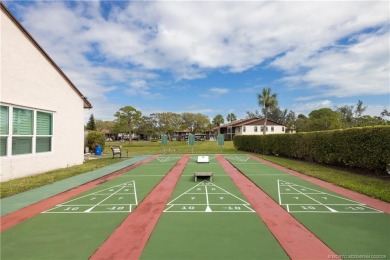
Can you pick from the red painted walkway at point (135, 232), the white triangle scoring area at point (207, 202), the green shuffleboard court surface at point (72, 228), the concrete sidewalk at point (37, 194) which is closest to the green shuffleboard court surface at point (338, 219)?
the white triangle scoring area at point (207, 202)

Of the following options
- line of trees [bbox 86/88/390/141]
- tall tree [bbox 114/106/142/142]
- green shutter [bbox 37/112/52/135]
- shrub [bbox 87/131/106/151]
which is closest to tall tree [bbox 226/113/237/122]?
line of trees [bbox 86/88/390/141]

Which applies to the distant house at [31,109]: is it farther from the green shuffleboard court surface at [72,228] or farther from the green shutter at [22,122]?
the green shuffleboard court surface at [72,228]

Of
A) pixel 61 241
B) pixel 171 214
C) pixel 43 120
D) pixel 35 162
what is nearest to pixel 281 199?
A: pixel 171 214

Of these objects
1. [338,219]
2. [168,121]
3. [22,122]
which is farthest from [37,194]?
[168,121]

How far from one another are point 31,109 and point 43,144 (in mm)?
2010

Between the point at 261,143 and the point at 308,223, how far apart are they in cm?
2460

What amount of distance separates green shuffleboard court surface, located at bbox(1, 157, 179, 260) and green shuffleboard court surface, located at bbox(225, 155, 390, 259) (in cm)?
410

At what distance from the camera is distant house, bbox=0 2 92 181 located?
1124cm

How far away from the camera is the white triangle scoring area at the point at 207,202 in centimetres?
710

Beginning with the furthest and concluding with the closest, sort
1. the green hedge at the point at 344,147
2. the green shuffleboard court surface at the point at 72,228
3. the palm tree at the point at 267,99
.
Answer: the palm tree at the point at 267,99 → the green hedge at the point at 344,147 → the green shuffleboard court surface at the point at 72,228

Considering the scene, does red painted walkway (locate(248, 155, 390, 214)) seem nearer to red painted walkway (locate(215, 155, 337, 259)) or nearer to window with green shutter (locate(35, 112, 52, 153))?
red painted walkway (locate(215, 155, 337, 259))

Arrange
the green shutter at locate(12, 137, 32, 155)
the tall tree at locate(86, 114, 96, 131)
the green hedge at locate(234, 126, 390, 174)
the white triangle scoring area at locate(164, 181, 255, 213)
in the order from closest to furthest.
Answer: the white triangle scoring area at locate(164, 181, 255, 213) < the green shutter at locate(12, 137, 32, 155) < the green hedge at locate(234, 126, 390, 174) < the tall tree at locate(86, 114, 96, 131)

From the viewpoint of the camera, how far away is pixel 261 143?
30.1 metres

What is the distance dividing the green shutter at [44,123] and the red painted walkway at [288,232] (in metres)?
10.7
